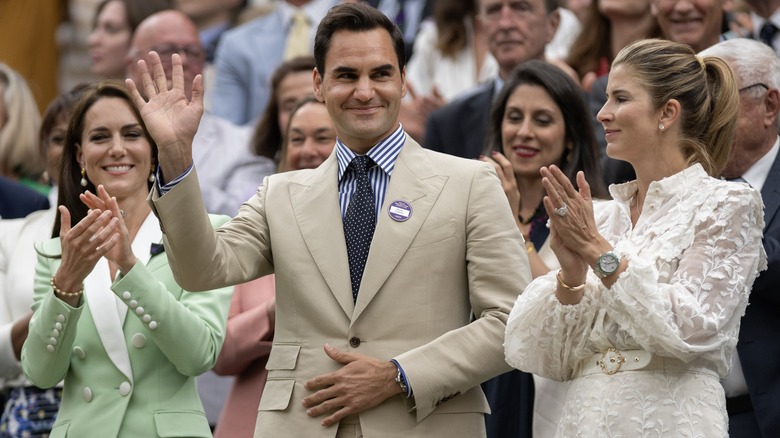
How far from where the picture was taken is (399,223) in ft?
14.4

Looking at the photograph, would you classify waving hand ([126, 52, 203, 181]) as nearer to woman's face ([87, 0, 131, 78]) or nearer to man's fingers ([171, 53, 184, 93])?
man's fingers ([171, 53, 184, 93])

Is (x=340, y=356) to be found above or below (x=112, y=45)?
above

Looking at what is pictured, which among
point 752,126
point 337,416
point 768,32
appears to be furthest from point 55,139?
point 768,32

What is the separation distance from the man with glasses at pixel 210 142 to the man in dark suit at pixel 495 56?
43.9 inches

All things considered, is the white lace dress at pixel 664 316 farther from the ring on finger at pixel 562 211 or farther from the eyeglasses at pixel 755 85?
the eyeglasses at pixel 755 85

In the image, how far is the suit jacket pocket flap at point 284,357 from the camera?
4.34m

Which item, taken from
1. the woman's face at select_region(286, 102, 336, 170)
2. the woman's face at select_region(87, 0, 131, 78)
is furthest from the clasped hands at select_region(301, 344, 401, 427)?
the woman's face at select_region(87, 0, 131, 78)

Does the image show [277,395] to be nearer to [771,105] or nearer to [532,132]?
[532,132]

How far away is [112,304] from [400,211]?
126cm

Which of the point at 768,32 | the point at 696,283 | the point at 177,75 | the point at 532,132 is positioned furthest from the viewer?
the point at 768,32

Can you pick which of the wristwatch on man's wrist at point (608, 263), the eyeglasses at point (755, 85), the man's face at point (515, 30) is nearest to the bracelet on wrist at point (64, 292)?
the wristwatch on man's wrist at point (608, 263)

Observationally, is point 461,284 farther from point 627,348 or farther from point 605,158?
point 605,158

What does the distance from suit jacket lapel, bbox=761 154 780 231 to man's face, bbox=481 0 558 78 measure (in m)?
2.05

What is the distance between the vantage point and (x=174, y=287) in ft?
16.4
